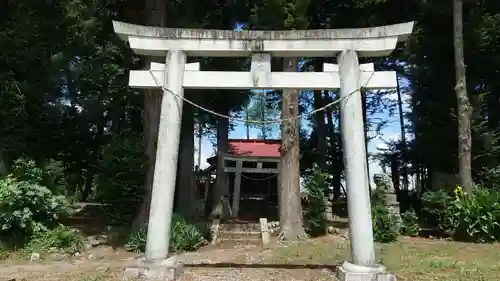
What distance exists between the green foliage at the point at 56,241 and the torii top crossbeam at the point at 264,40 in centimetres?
623

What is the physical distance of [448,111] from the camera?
599 inches

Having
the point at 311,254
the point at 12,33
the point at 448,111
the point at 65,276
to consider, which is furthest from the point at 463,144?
the point at 12,33

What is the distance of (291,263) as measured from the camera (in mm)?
8742

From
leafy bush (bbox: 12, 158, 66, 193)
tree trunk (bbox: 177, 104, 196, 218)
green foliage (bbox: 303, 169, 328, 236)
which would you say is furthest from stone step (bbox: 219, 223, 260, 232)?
leafy bush (bbox: 12, 158, 66, 193)

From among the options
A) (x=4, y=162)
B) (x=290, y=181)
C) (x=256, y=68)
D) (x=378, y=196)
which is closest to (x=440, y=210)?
(x=378, y=196)

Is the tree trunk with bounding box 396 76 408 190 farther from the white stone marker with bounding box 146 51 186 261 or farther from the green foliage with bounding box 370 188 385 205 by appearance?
the white stone marker with bounding box 146 51 186 261

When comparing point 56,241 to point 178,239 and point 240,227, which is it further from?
point 240,227

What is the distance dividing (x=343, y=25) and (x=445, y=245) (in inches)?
437

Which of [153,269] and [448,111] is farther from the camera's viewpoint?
[448,111]

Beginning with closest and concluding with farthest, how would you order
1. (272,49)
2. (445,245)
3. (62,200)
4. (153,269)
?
(153,269) < (272,49) < (445,245) < (62,200)

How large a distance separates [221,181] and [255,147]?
3.20 m

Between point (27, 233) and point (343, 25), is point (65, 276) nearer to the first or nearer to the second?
point (27, 233)

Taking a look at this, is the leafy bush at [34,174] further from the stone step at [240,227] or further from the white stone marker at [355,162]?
the white stone marker at [355,162]

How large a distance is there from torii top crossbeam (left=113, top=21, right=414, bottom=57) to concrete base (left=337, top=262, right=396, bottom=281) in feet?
10.9
